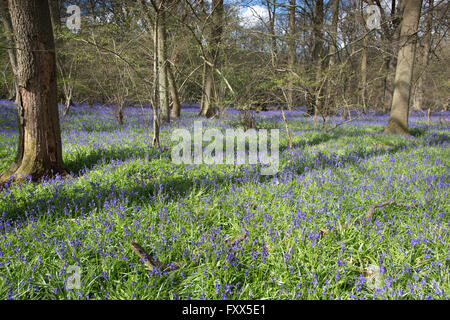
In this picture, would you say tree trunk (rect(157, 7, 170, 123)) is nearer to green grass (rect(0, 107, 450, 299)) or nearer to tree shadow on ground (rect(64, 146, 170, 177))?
tree shadow on ground (rect(64, 146, 170, 177))

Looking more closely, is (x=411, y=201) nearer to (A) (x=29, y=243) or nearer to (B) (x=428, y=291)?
(B) (x=428, y=291)

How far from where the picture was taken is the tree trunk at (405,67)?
858 centimetres

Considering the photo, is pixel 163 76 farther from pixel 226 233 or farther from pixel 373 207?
pixel 373 207

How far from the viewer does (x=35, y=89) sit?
389 cm

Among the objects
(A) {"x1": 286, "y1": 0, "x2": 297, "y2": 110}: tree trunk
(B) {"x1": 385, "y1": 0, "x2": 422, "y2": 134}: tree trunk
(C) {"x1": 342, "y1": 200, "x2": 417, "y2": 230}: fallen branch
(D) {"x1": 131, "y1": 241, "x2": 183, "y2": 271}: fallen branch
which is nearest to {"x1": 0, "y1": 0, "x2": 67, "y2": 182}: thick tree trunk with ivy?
(D) {"x1": 131, "y1": 241, "x2": 183, "y2": 271}: fallen branch

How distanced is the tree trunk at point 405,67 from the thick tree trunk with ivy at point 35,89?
998cm

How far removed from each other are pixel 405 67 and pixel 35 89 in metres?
10.6

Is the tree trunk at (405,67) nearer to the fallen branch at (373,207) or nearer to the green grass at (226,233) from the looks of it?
the green grass at (226,233)

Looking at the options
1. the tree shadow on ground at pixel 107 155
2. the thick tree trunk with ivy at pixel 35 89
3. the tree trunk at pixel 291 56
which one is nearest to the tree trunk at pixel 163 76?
the tree shadow on ground at pixel 107 155

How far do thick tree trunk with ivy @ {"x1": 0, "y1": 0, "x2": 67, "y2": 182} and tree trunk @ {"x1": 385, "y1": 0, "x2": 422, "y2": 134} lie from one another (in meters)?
9.98

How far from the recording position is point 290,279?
2.17m

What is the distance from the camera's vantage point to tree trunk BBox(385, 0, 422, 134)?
8.58m
